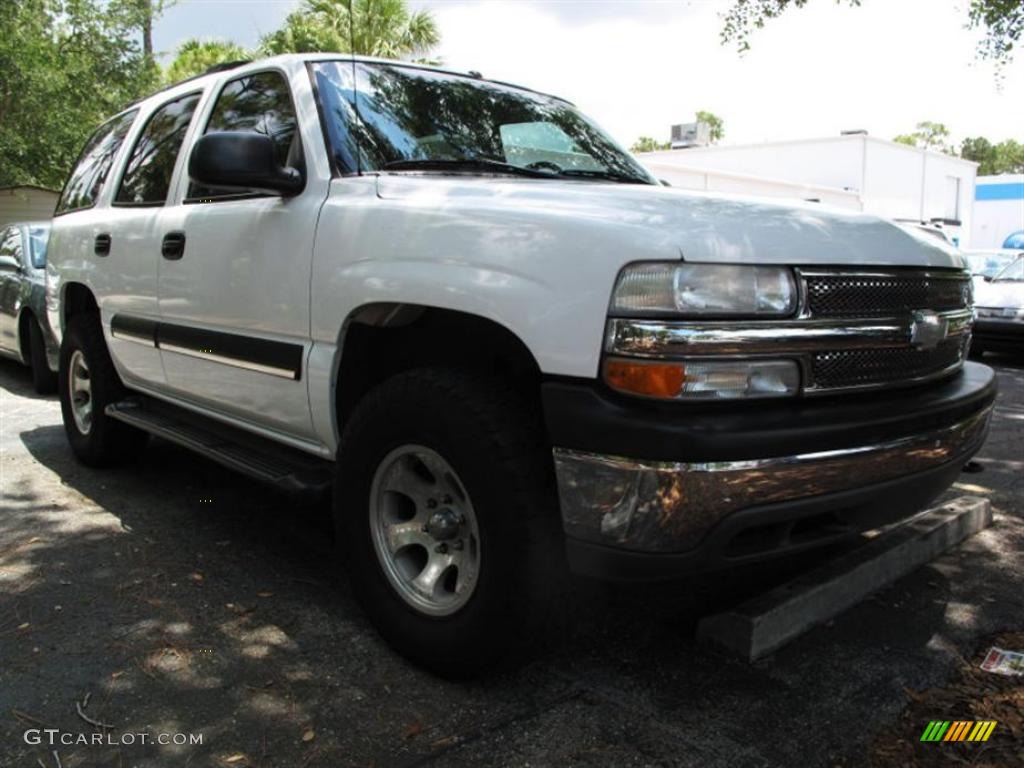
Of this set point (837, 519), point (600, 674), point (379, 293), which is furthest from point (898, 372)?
point (379, 293)

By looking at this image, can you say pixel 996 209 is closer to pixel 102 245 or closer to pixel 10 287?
pixel 10 287

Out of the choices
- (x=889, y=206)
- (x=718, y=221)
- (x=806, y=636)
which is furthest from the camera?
(x=889, y=206)

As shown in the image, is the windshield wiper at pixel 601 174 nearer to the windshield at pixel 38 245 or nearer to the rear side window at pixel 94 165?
the rear side window at pixel 94 165

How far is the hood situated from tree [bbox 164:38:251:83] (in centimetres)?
2160

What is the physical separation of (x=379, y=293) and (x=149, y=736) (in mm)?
1455

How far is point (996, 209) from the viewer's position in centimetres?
4034

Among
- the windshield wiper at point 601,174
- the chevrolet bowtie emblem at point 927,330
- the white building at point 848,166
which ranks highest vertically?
the white building at point 848,166

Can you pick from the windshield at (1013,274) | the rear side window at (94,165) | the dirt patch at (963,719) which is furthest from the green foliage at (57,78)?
the dirt patch at (963,719)

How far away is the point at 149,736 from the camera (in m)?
2.44

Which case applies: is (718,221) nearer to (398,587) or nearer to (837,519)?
(837,519)

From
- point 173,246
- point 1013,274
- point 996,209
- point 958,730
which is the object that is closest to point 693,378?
point 958,730

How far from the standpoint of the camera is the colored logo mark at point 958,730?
241cm

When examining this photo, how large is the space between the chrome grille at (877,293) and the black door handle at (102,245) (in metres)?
3.73

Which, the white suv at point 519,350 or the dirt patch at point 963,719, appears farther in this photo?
the dirt patch at point 963,719
